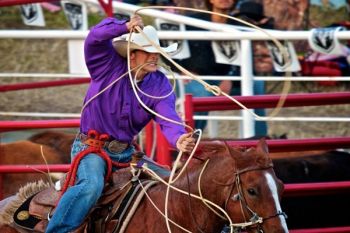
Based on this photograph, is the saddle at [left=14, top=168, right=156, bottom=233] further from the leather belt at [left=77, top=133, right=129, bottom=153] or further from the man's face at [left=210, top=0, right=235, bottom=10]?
the man's face at [left=210, top=0, right=235, bottom=10]

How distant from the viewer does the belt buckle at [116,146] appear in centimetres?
556

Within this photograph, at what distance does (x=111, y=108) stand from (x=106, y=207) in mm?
540

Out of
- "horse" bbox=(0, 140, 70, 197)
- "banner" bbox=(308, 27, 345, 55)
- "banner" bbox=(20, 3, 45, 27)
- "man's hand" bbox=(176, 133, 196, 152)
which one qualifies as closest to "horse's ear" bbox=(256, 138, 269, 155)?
"man's hand" bbox=(176, 133, 196, 152)

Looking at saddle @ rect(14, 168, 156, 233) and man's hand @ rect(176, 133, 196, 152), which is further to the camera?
saddle @ rect(14, 168, 156, 233)

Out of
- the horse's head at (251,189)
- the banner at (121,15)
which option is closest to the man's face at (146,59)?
the horse's head at (251,189)

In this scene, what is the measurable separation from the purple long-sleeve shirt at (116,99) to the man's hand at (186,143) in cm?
31

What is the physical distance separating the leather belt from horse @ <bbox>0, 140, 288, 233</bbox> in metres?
0.38

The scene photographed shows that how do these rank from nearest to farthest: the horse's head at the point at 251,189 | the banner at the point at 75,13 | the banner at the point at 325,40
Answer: the horse's head at the point at 251,189 < the banner at the point at 325,40 < the banner at the point at 75,13

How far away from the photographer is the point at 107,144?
5559mm

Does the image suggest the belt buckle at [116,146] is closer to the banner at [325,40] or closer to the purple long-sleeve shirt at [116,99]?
the purple long-sleeve shirt at [116,99]

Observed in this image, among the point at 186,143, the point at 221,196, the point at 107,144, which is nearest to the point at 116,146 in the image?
the point at 107,144

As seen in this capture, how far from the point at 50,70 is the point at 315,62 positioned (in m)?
3.86

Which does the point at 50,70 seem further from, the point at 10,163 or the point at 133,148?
the point at 133,148

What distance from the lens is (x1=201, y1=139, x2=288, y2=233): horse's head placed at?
4688 mm
